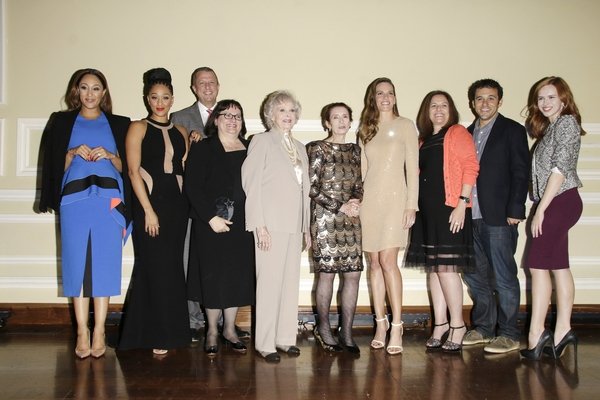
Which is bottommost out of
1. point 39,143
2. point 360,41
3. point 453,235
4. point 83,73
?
point 453,235

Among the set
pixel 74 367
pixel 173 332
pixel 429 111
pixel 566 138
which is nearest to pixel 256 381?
pixel 173 332

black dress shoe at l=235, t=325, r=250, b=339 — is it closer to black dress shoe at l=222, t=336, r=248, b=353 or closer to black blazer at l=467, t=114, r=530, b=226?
black dress shoe at l=222, t=336, r=248, b=353

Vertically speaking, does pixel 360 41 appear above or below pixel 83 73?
above

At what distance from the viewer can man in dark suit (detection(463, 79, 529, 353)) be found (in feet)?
12.3

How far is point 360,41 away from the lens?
4.58m

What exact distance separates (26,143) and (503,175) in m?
3.64

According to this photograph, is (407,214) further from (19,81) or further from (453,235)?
(19,81)

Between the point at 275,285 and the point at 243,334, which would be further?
the point at 243,334

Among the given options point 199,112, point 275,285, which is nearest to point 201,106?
point 199,112

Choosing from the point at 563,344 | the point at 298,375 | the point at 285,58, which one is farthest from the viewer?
the point at 285,58

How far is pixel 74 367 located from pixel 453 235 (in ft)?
8.07

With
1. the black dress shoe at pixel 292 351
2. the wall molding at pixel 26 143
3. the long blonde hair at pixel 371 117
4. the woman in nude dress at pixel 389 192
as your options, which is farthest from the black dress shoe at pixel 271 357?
the wall molding at pixel 26 143

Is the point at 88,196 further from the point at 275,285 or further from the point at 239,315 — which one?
the point at 239,315

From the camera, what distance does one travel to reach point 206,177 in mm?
3521
